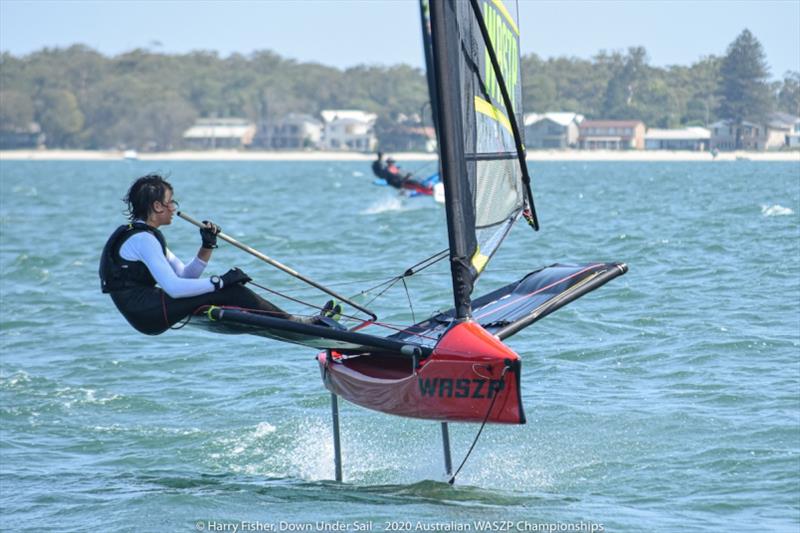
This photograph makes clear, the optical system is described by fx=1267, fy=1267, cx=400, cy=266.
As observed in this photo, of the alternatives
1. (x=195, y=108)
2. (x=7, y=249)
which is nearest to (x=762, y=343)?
(x=7, y=249)

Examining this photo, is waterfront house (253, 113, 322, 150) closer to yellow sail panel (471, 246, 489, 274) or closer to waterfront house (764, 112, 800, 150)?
waterfront house (764, 112, 800, 150)

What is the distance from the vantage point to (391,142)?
121m

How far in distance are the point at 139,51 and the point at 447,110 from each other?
525 ft

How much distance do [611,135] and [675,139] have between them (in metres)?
6.28

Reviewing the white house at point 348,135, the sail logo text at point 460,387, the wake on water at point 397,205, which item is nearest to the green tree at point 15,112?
the white house at point 348,135

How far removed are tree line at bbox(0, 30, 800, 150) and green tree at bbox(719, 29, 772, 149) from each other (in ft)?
0.30

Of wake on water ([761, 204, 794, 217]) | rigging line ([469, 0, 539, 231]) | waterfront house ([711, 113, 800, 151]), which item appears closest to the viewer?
rigging line ([469, 0, 539, 231])

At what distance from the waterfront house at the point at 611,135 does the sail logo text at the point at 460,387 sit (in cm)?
11414

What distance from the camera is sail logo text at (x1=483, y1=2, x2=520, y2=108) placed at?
7.02 meters

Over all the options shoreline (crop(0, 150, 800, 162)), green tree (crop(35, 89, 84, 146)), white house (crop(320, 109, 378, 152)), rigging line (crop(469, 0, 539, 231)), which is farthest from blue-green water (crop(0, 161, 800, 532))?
green tree (crop(35, 89, 84, 146))

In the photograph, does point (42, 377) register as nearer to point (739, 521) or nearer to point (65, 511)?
point (65, 511)

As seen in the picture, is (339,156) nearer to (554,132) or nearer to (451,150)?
(554,132)

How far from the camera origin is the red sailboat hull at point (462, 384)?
221 inches

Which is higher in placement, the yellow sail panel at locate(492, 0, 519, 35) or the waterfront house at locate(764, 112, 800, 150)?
the yellow sail panel at locate(492, 0, 519, 35)
